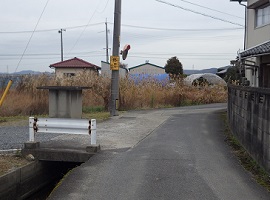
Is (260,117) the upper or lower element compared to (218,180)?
upper

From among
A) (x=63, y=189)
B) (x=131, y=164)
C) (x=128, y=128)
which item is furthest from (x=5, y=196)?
(x=128, y=128)

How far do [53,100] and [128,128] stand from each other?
9.61 ft

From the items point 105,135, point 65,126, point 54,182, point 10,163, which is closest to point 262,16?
point 105,135

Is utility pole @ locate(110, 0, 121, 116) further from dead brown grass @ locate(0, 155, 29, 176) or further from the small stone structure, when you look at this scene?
dead brown grass @ locate(0, 155, 29, 176)

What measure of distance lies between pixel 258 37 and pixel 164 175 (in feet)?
42.3

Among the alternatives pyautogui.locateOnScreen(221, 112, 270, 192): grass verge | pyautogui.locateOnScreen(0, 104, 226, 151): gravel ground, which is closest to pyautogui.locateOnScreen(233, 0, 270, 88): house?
pyautogui.locateOnScreen(0, 104, 226, 151): gravel ground

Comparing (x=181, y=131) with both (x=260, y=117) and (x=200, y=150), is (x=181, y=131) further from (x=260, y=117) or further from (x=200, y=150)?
(x=260, y=117)

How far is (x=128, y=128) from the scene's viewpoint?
1276 cm

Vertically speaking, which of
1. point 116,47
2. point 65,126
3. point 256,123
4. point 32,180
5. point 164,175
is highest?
point 116,47

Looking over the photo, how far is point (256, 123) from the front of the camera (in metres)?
7.86

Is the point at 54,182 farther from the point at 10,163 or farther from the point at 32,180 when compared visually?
the point at 10,163

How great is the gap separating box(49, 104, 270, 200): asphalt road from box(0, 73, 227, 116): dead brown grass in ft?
24.3

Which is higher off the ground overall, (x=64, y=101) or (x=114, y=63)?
(x=114, y=63)

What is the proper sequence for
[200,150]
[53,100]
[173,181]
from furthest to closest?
[53,100] < [200,150] < [173,181]
